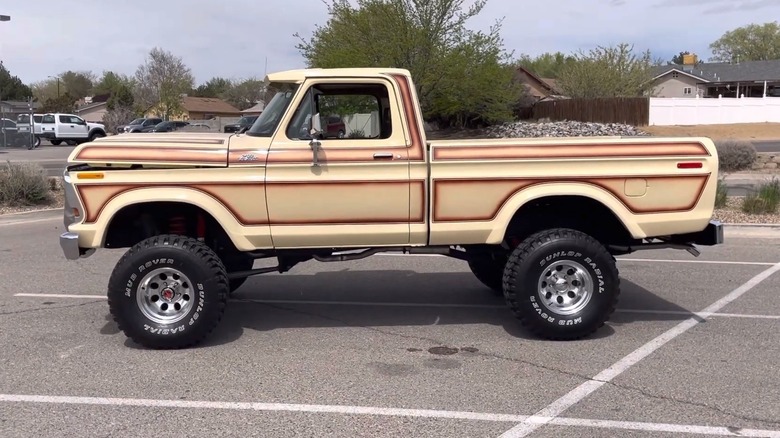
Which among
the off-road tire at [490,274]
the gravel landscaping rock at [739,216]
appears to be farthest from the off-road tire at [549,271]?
the gravel landscaping rock at [739,216]

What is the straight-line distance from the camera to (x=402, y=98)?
6270mm

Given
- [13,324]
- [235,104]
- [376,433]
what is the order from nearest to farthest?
[376,433] < [13,324] < [235,104]

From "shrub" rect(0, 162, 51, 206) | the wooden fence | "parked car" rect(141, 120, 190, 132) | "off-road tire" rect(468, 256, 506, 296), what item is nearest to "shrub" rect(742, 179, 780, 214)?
"off-road tire" rect(468, 256, 506, 296)

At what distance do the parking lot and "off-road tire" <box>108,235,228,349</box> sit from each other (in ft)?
0.57

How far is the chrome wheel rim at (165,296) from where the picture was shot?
6027 mm

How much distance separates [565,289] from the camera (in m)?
6.27

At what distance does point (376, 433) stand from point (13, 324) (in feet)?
13.4

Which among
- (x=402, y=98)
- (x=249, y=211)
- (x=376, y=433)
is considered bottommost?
(x=376, y=433)

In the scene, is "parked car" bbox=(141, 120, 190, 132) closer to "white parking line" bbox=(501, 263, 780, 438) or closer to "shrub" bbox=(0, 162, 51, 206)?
"shrub" bbox=(0, 162, 51, 206)

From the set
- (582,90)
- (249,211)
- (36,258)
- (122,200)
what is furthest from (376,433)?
(582,90)

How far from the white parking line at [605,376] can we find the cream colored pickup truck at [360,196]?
491 millimetres

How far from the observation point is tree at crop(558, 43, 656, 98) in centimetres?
5709

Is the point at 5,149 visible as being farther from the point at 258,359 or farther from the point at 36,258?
the point at 258,359

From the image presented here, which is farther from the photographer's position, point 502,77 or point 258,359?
point 502,77
